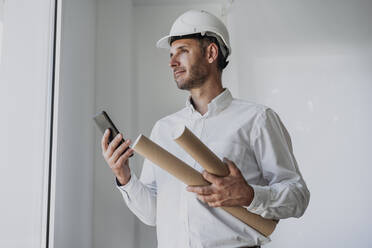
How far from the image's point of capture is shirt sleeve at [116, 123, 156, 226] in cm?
129

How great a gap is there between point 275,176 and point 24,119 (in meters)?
1.04

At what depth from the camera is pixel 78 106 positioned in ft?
5.86

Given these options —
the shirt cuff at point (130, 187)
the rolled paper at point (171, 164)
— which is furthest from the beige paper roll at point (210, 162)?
the shirt cuff at point (130, 187)

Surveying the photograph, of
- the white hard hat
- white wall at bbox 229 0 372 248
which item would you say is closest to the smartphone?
the white hard hat

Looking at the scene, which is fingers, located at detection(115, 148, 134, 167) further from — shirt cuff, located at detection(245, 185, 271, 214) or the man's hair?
the man's hair

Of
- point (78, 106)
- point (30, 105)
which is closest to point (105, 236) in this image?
point (78, 106)

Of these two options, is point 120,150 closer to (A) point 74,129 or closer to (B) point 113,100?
(A) point 74,129

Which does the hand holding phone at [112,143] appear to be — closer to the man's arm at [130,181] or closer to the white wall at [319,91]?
the man's arm at [130,181]

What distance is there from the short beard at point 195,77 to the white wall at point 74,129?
0.59 metres

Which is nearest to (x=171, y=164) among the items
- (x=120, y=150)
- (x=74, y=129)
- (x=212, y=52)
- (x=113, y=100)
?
(x=120, y=150)

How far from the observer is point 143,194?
1344 mm

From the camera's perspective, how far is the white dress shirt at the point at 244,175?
109 centimetres

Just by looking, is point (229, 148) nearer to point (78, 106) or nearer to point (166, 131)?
point (166, 131)

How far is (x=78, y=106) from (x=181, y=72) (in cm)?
72
